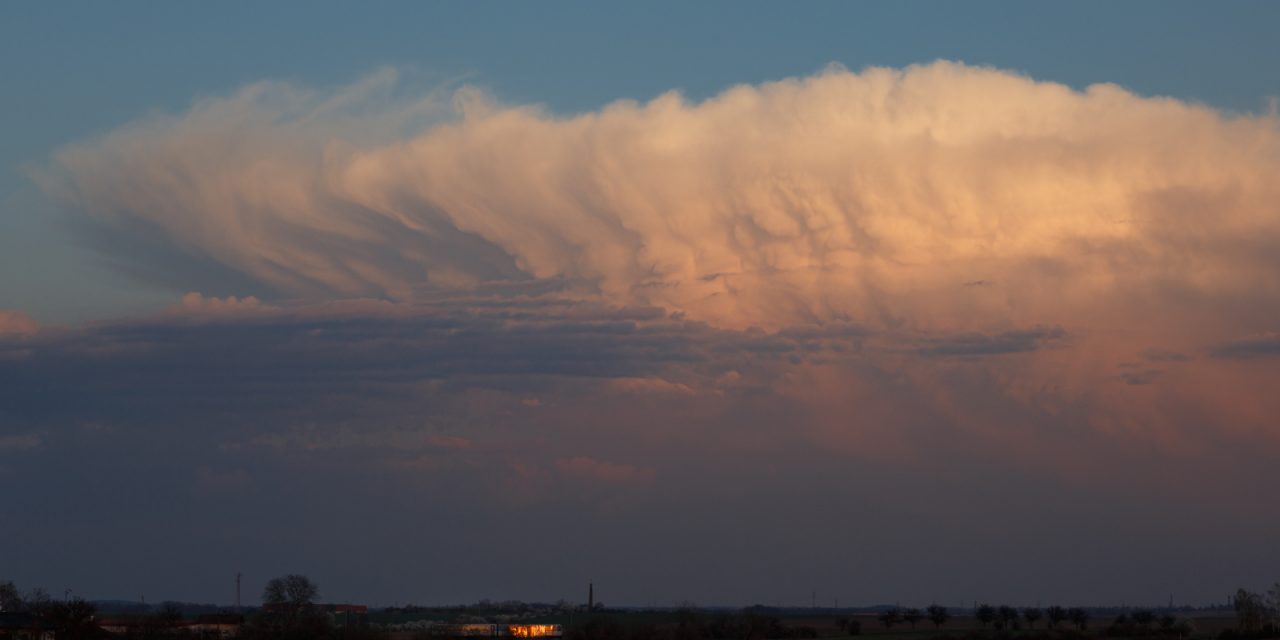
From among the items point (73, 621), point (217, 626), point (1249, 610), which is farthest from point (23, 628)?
point (1249, 610)

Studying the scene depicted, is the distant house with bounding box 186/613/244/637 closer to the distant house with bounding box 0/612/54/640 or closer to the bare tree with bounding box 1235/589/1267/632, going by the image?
the distant house with bounding box 0/612/54/640

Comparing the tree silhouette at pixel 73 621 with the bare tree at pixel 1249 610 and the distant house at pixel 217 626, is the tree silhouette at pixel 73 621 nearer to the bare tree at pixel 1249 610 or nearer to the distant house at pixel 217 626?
the distant house at pixel 217 626

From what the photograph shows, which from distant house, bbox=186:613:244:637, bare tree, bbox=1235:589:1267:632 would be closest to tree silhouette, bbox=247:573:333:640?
distant house, bbox=186:613:244:637

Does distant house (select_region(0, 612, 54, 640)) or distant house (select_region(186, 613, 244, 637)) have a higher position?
distant house (select_region(0, 612, 54, 640))

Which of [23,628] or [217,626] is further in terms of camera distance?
[217,626]

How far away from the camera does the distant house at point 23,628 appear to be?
134375 millimetres

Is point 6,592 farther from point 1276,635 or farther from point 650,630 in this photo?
point 1276,635

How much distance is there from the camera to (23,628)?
14075 centimetres

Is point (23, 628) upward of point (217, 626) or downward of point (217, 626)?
upward

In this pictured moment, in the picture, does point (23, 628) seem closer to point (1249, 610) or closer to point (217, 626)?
point (217, 626)

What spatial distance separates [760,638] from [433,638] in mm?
49426

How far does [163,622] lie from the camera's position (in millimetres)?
154000

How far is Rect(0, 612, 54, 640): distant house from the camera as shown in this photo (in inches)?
5290

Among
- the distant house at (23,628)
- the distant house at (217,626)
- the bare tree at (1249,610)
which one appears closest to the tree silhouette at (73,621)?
the distant house at (23,628)
